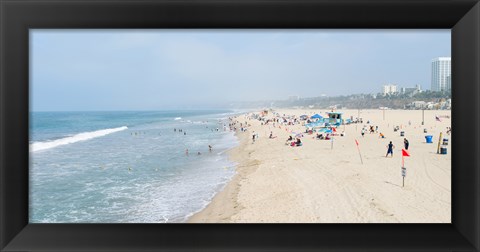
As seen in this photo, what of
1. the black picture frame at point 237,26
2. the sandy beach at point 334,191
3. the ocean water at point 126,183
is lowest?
the ocean water at point 126,183

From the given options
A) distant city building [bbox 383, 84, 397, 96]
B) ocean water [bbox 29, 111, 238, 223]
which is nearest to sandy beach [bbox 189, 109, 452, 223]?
ocean water [bbox 29, 111, 238, 223]

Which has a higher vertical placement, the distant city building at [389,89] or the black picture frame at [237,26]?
the distant city building at [389,89]

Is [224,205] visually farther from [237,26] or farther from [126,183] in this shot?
[237,26]

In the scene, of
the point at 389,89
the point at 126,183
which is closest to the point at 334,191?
the point at 126,183

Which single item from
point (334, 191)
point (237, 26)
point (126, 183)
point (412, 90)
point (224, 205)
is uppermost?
point (412, 90)

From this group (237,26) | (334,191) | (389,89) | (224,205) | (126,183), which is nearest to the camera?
(237,26)

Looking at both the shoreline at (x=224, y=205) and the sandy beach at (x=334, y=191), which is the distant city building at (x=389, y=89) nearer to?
the sandy beach at (x=334, y=191)

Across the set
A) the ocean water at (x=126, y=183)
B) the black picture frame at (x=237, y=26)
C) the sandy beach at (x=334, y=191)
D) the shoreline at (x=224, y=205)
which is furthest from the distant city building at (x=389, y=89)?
the black picture frame at (x=237, y=26)

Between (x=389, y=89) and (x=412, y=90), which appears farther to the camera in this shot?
(x=389, y=89)

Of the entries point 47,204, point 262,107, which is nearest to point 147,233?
point 47,204
